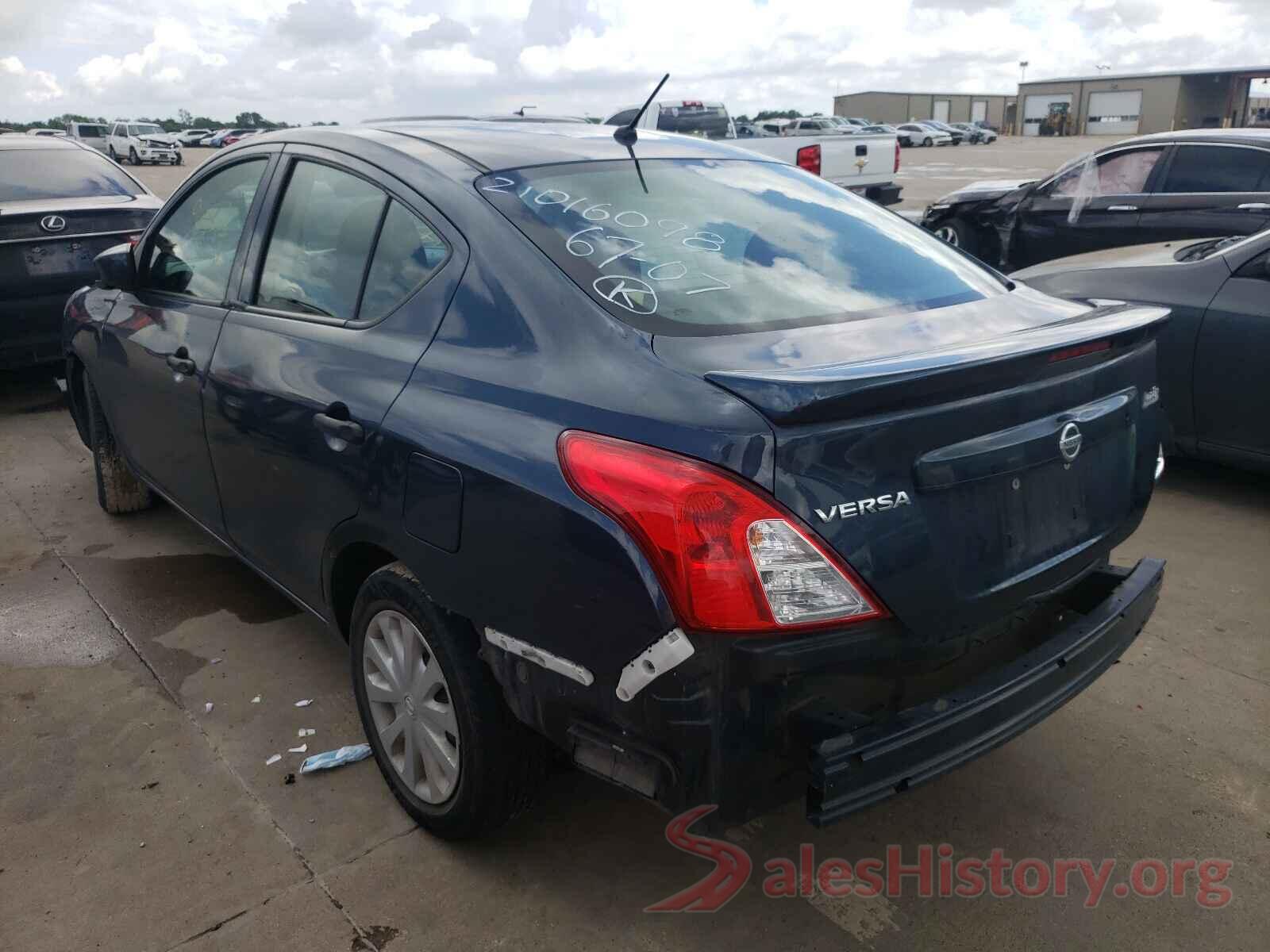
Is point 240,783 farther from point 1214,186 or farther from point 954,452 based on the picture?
point 1214,186

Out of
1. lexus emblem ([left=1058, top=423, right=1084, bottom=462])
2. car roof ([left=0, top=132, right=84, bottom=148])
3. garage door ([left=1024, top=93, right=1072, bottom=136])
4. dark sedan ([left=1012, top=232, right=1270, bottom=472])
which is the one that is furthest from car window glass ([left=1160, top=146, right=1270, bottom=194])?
garage door ([left=1024, top=93, right=1072, bottom=136])

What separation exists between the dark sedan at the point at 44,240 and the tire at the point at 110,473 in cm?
198

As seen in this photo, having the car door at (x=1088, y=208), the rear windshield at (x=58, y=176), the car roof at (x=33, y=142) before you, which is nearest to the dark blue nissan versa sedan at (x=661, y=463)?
the rear windshield at (x=58, y=176)

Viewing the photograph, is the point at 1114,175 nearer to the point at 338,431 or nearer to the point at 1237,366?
the point at 1237,366

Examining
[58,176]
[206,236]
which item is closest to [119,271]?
[206,236]

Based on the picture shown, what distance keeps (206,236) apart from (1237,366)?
4233 millimetres

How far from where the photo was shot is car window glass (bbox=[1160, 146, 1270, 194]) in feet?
24.1

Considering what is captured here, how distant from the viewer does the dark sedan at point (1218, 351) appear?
450cm

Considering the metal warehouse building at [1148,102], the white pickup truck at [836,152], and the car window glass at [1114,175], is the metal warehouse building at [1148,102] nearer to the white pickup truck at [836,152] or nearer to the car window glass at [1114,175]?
the white pickup truck at [836,152]

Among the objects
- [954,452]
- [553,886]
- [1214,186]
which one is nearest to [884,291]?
[954,452]

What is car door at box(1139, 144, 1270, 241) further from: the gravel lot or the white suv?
the white suv

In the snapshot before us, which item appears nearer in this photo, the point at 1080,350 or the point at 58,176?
the point at 1080,350

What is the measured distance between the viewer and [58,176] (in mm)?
7051

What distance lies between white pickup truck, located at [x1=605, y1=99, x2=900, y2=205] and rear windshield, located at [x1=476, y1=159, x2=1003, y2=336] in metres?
11.0
